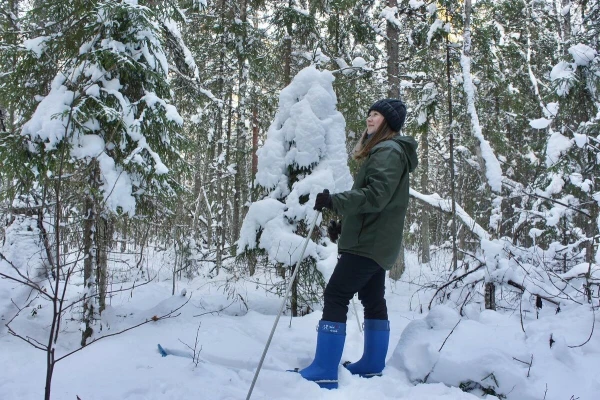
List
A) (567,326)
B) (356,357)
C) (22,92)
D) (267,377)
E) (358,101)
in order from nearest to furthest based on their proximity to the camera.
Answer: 1. (267,377)
2. (567,326)
3. (356,357)
4. (22,92)
5. (358,101)

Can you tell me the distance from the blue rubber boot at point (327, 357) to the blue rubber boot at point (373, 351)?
32 cm

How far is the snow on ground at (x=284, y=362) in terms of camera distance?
244cm

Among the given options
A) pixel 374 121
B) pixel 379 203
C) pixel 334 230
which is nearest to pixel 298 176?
pixel 334 230

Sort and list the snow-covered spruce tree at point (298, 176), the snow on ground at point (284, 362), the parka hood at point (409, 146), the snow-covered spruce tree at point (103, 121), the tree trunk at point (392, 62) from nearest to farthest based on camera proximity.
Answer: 1. the snow on ground at point (284, 362)
2. the parka hood at point (409, 146)
3. the snow-covered spruce tree at point (103, 121)
4. the snow-covered spruce tree at point (298, 176)
5. the tree trunk at point (392, 62)

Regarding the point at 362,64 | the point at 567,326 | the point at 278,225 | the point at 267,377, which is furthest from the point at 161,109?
the point at 362,64

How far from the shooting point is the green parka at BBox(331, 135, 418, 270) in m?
2.73

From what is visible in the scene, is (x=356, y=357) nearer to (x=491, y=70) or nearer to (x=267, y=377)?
(x=267, y=377)

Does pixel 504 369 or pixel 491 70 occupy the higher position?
pixel 491 70

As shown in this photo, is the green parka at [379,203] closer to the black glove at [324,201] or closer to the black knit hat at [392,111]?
the black glove at [324,201]

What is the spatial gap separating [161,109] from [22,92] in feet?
5.47

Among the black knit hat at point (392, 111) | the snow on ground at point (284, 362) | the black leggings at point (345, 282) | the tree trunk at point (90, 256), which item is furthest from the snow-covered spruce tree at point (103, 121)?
the black knit hat at point (392, 111)

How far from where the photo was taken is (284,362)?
320 centimetres

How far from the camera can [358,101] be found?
9.76 metres

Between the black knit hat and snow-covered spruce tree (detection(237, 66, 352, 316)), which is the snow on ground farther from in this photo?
the black knit hat
